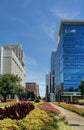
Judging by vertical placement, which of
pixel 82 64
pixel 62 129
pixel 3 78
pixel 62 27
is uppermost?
pixel 62 27

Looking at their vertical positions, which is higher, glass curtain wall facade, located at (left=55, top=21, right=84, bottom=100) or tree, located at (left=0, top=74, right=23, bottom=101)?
glass curtain wall facade, located at (left=55, top=21, right=84, bottom=100)

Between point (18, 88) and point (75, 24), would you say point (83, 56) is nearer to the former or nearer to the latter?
point (75, 24)

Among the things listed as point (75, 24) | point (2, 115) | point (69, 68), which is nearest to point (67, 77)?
point (69, 68)

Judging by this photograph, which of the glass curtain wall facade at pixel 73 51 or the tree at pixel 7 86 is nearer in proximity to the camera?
the tree at pixel 7 86

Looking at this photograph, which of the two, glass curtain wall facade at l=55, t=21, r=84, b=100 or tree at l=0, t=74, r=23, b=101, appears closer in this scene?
tree at l=0, t=74, r=23, b=101

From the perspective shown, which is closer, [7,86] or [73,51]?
[7,86]

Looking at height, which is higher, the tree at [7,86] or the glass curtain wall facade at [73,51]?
the glass curtain wall facade at [73,51]

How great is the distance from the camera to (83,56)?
16262 cm

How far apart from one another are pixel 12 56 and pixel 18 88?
297 feet

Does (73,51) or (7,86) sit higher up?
(73,51)

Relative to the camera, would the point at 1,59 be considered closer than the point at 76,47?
No

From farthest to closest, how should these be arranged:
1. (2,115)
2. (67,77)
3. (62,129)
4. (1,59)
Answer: (1,59), (67,77), (2,115), (62,129)

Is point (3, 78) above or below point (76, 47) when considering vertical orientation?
below

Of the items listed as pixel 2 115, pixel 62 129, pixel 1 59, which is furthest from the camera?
pixel 1 59
